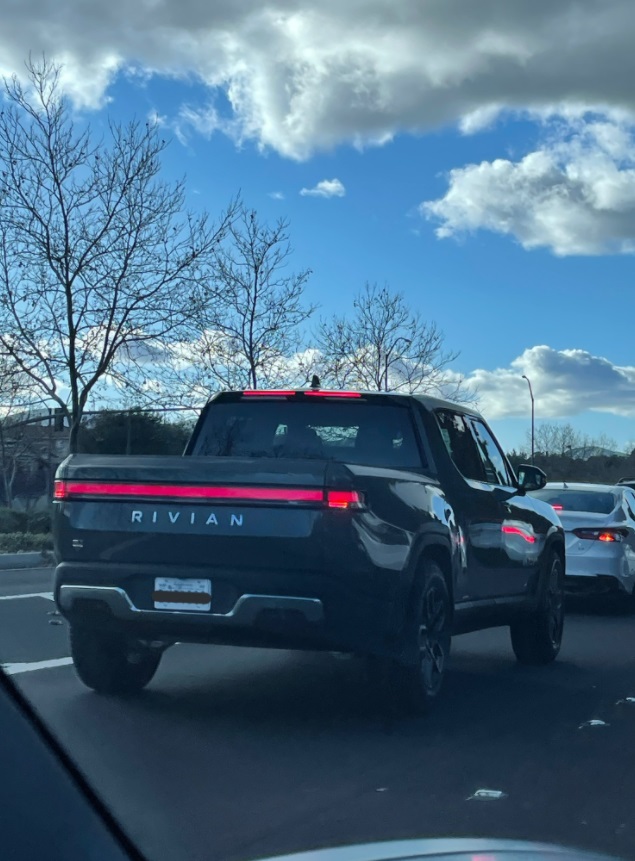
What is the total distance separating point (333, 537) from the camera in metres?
6.00

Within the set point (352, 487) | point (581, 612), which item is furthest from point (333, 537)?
point (581, 612)

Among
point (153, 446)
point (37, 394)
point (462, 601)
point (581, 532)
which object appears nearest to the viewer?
point (462, 601)

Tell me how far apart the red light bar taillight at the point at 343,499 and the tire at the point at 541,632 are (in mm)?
3373

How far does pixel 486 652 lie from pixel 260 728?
4.19 meters

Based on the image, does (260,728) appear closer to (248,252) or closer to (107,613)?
(107,613)

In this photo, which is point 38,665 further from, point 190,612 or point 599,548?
point 599,548

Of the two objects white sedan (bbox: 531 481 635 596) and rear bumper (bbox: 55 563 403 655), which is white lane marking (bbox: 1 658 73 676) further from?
white sedan (bbox: 531 481 635 596)

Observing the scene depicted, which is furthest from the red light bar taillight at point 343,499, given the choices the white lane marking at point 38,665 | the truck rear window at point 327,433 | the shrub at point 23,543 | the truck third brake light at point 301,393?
the shrub at point 23,543

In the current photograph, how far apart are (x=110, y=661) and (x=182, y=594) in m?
1.14

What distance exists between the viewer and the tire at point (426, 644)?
646 cm

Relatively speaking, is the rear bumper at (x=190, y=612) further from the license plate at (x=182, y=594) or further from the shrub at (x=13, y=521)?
the shrub at (x=13, y=521)

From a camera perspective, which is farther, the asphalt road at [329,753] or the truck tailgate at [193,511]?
the truck tailgate at [193,511]

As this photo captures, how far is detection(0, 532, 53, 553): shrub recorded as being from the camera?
19.5m

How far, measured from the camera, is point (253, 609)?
235 inches
